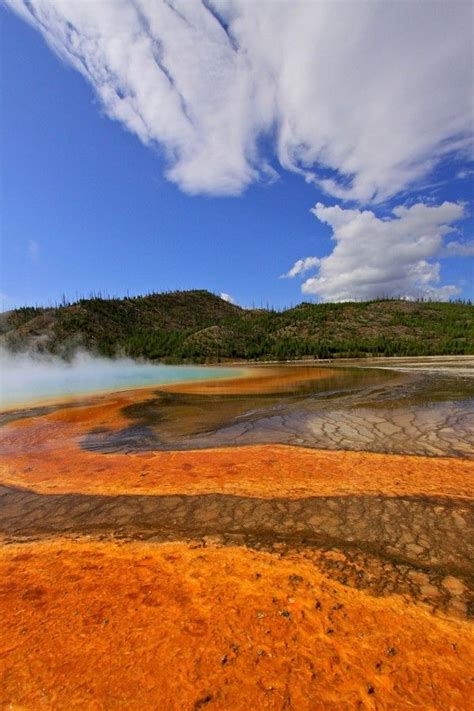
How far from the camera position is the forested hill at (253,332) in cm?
6147

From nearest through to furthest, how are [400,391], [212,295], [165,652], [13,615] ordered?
1. [165,652]
2. [13,615]
3. [400,391]
4. [212,295]

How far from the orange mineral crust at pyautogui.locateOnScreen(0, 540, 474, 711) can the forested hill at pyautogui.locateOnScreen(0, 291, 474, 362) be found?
186 feet

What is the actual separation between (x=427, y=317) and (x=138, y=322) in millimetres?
68180

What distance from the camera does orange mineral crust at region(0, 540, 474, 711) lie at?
2.05 metres

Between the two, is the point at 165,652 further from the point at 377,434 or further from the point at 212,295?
the point at 212,295

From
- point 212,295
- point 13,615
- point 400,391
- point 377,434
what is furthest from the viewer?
point 212,295

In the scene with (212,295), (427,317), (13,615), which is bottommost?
(13,615)

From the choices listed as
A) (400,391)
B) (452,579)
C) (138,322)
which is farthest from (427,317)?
(452,579)

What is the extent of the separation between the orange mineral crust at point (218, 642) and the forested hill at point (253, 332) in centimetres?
5665

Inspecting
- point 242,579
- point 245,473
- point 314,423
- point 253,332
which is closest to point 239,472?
point 245,473

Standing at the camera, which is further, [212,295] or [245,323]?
[212,295]

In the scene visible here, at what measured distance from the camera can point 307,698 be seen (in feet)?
6.61

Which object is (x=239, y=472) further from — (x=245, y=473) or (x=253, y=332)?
(x=253, y=332)

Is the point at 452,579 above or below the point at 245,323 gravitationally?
below
